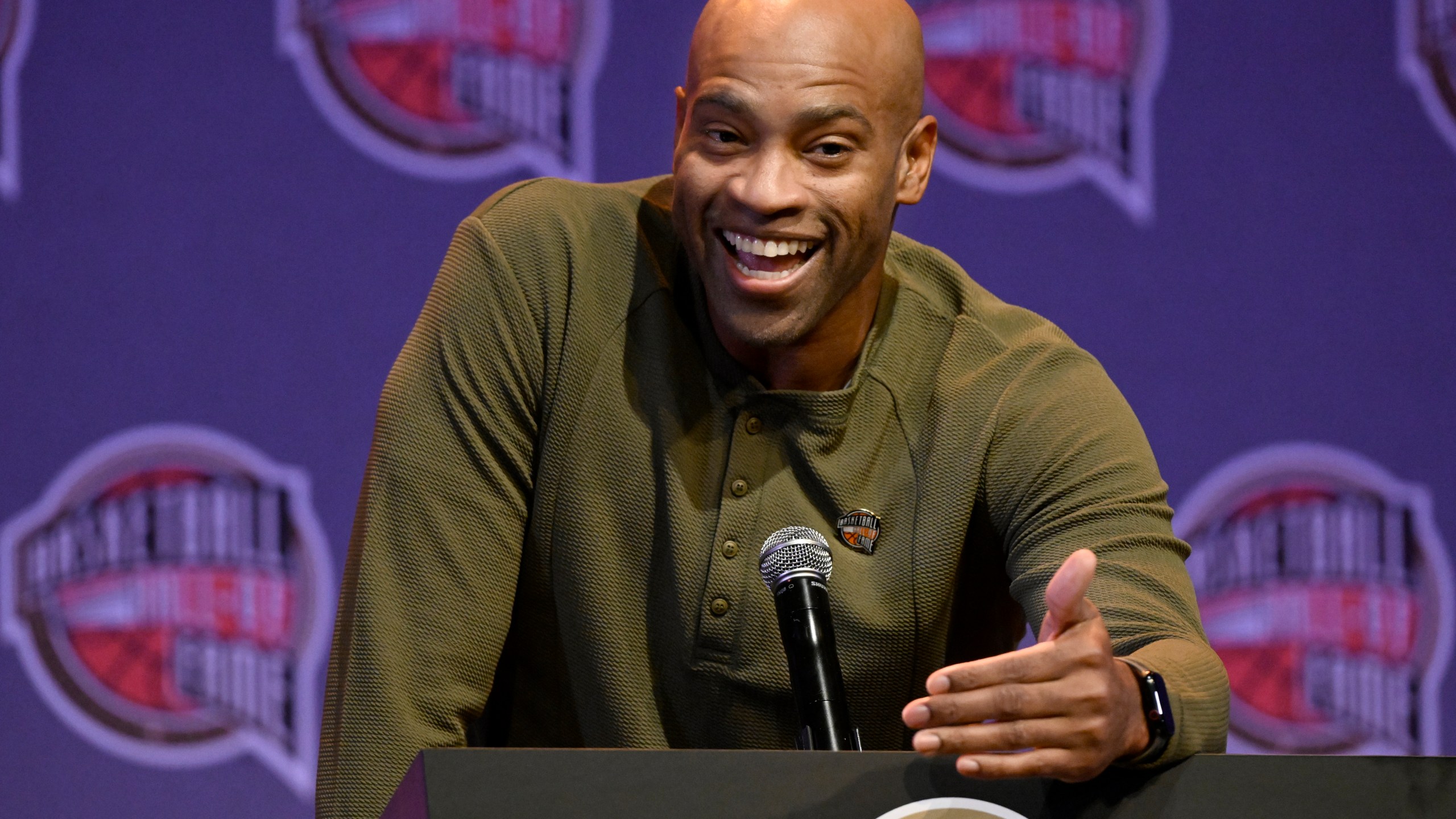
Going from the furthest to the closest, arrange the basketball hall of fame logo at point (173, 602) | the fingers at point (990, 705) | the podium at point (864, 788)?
the basketball hall of fame logo at point (173, 602)
the fingers at point (990, 705)
the podium at point (864, 788)

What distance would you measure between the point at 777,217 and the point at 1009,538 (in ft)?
1.31

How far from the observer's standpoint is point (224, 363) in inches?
94.2

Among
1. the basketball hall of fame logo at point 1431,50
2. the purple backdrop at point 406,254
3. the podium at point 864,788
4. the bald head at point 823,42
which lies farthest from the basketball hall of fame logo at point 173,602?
the basketball hall of fame logo at point 1431,50

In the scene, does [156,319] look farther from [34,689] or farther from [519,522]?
[519,522]

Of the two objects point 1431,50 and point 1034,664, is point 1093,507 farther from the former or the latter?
point 1431,50

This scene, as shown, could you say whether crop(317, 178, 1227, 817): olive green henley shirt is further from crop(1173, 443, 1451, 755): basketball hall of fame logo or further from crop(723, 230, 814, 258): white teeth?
crop(1173, 443, 1451, 755): basketball hall of fame logo

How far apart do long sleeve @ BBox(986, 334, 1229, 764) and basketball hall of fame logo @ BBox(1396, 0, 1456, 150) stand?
1.49m

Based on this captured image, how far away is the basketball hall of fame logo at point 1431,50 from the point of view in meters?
2.70

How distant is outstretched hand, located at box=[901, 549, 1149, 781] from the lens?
0.94m

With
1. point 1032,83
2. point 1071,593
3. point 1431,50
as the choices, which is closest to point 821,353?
point 1071,593

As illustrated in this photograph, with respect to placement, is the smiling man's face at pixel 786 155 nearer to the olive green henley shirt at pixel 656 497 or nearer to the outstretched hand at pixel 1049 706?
→ the olive green henley shirt at pixel 656 497

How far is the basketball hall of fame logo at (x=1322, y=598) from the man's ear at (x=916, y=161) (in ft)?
3.94

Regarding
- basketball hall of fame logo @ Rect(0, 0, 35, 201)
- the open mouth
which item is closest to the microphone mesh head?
the open mouth

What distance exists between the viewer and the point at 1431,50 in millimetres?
2703
